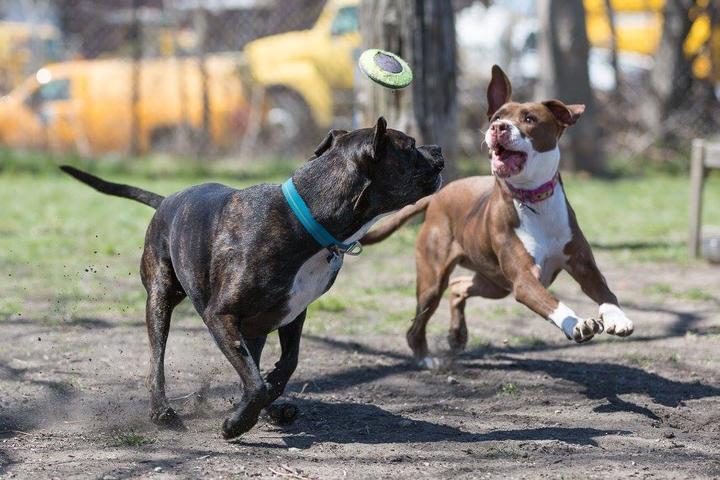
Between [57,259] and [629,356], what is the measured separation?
186 inches

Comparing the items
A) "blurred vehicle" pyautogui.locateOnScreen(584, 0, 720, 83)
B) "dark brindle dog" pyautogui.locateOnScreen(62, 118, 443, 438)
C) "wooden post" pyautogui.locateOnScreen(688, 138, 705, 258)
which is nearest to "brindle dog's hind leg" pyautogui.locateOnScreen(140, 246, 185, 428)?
"dark brindle dog" pyautogui.locateOnScreen(62, 118, 443, 438)

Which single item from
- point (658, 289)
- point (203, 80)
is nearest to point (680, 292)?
point (658, 289)

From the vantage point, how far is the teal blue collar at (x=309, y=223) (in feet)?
14.1

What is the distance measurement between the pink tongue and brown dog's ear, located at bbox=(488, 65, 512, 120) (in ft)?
1.98

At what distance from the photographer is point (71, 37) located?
16.1m

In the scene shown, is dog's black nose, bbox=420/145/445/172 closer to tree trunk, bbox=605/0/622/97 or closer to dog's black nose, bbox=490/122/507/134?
dog's black nose, bbox=490/122/507/134

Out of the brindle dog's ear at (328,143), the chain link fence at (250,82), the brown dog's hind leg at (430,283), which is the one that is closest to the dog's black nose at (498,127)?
the brindle dog's ear at (328,143)

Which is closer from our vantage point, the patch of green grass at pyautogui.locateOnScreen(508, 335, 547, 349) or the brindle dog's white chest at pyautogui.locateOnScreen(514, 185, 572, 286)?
the brindle dog's white chest at pyautogui.locateOnScreen(514, 185, 572, 286)

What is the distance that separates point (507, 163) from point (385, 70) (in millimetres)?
910

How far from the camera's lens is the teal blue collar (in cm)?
431

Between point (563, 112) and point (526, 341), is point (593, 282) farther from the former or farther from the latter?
point (526, 341)

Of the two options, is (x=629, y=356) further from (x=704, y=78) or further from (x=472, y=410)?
(x=704, y=78)

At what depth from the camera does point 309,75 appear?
14.5 metres

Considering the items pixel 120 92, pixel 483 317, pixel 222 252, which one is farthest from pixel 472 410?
pixel 120 92
